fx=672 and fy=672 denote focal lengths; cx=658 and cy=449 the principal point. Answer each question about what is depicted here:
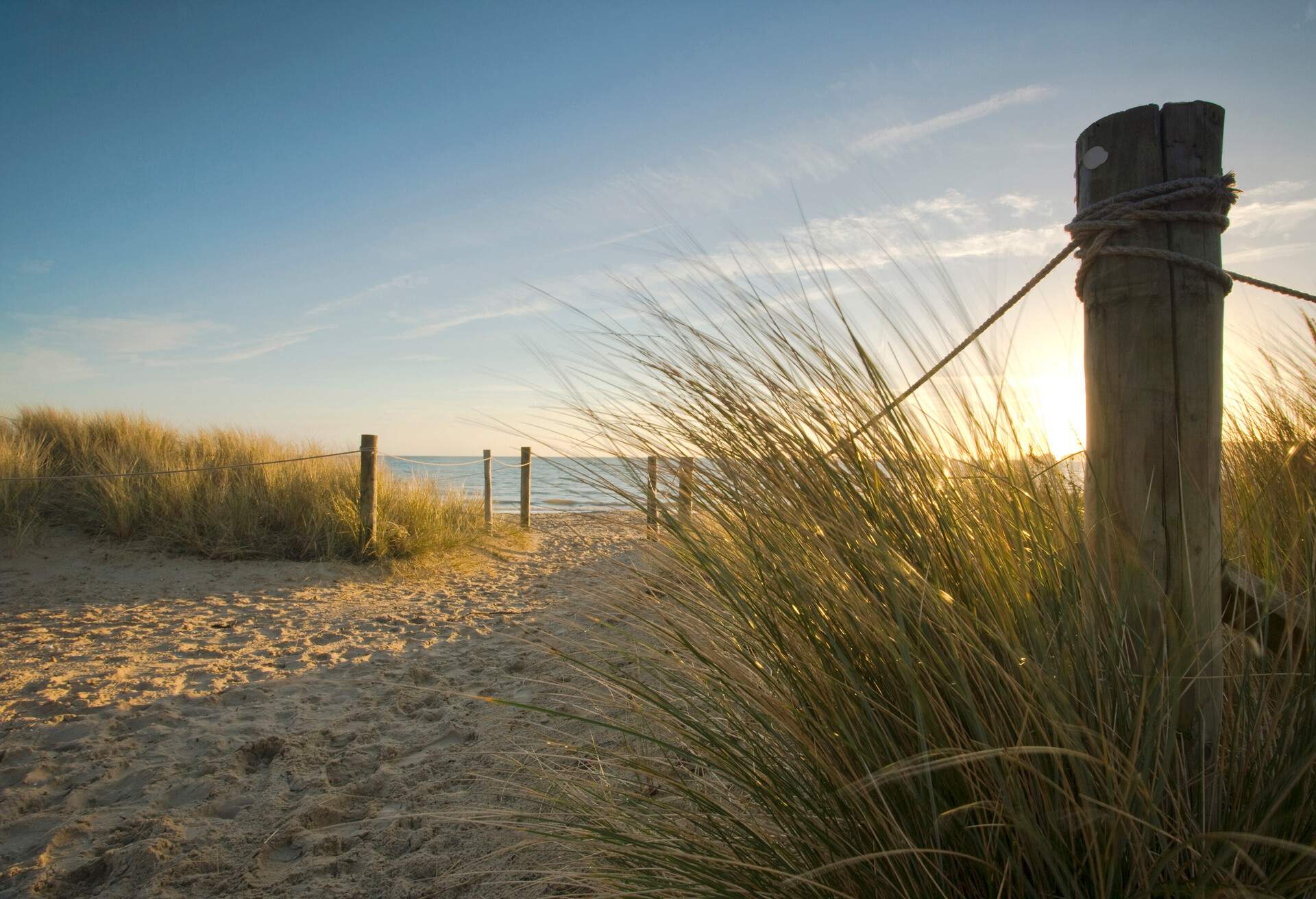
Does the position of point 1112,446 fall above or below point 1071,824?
above

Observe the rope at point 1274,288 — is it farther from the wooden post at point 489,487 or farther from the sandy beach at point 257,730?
the wooden post at point 489,487

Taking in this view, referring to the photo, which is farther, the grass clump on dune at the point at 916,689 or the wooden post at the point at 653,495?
the wooden post at the point at 653,495

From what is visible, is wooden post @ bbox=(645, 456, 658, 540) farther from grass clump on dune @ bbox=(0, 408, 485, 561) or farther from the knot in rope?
grass clump on dune @ bbox=(0, 408, 485, 561)

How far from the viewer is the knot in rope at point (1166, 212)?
135 centimetres

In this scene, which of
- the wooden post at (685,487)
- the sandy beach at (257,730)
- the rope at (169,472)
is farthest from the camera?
the rope at (169,472)

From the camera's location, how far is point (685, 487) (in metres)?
1.48

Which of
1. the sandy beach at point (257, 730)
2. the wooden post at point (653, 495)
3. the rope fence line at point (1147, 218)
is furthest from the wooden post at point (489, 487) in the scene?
the rope fence line at point (1147, 218)

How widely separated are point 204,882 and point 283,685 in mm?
1823

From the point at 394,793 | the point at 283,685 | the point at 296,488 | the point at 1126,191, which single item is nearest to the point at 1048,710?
the point at 1126,191

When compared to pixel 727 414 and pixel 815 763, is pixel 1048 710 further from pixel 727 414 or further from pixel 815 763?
pixel 727 414

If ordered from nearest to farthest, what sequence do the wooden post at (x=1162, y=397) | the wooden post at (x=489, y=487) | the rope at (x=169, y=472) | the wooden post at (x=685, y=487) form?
the wooden post at (x=1162, y=397) → the wooden post at (x=685, y=487) → the rope at (x=169, y=472) → the wooden post at (x=489, y=487)

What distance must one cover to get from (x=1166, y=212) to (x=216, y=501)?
7.98 m

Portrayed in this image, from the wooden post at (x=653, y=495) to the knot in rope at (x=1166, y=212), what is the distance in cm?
105

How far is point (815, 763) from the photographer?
1.20 meters
